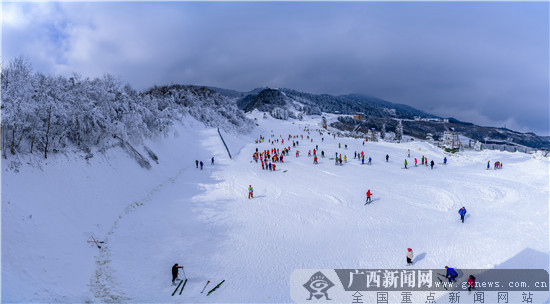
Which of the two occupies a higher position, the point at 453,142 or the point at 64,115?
Result: the point at 453,142

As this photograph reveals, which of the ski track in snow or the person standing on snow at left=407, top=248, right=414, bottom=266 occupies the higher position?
the person standing on snow at left=407, top=248, right=414, bottom=266

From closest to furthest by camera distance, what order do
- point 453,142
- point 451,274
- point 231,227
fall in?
point 451,274, point 231,227, point 453,142

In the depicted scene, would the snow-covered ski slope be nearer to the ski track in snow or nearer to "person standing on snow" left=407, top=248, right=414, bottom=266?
the ski track in snow

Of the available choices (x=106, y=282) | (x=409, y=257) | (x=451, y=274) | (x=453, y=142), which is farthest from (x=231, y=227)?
(x=453, y=142)

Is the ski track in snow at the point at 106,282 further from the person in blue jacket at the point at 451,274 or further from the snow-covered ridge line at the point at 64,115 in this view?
the person in blue jacket at the point at 451,274

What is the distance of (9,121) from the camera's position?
44.2 feet

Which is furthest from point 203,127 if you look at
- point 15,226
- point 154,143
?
point 15,226

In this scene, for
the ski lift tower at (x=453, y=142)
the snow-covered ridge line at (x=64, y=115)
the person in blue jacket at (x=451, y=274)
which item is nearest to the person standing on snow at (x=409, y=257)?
the person in blue jacket at (x=451, y=274)

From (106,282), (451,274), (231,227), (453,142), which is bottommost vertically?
(106,282)

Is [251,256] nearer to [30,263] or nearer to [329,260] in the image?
[329,260]

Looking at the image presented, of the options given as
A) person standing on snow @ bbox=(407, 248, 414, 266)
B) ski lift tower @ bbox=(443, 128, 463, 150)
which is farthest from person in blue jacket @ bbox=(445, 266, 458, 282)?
ski lift tower @ bbox=(443, 128, 463, 150)

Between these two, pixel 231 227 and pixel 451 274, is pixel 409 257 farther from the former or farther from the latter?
pixel 231 227

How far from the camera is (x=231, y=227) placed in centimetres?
1502

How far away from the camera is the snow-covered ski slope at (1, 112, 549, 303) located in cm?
958
